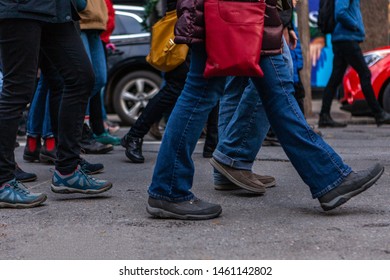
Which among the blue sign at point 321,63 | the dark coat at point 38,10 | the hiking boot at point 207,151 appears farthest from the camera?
the blue sign at point 321,63

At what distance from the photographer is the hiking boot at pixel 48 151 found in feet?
23.0

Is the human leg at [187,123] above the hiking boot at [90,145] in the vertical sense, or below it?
above

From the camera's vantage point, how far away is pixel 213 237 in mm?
4188

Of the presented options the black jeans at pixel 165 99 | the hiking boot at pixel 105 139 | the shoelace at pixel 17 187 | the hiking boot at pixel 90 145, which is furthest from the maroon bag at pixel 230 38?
the hiking boot at pixel 105 139

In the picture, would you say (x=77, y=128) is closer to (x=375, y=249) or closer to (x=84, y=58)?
(x=84, y=58)

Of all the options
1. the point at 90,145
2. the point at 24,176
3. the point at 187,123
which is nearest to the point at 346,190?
the point at 187,123

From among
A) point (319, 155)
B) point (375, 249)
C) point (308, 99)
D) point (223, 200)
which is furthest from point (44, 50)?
point (308, 99)

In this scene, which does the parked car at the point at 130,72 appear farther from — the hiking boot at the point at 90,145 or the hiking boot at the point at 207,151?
the hiking boot at the point at 207,151

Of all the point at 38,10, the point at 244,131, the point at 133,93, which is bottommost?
the point at 133,93

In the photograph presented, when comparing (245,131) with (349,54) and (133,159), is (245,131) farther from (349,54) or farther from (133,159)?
(349,54)

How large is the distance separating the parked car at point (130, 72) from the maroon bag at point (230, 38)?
741 cm

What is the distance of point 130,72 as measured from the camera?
11961mm

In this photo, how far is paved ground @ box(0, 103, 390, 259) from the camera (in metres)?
3.93

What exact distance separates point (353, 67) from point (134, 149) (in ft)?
12.8
